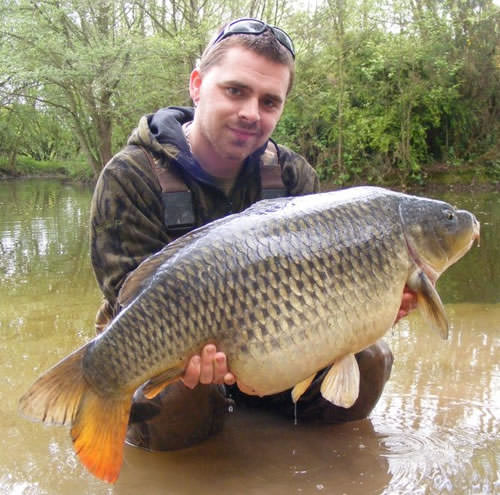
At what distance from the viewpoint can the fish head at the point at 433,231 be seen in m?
1.66

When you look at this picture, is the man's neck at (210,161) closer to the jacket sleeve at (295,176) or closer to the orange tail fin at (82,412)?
the jacket sleeve at (295,176)

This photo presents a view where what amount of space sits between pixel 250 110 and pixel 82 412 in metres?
1.12

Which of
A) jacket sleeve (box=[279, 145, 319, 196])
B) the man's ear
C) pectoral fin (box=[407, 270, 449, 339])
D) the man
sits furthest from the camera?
jacket sleeve (box=[279, 145, 319, 196])

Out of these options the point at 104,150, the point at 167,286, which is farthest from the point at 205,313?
the point at 104,150

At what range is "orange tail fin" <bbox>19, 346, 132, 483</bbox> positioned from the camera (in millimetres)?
1509

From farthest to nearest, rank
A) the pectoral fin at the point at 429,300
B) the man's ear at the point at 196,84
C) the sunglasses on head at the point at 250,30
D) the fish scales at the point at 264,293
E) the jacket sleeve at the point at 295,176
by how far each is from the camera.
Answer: the jacket sleeve at the point at 295,176 < the man's ear at the point at 196,84 < the sunglasses on head at the point at 250,30 < the pectoral fin at the point at 429,300 < the fish scales at the point at 264,293

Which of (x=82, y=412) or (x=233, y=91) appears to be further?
(x=233, y=91)

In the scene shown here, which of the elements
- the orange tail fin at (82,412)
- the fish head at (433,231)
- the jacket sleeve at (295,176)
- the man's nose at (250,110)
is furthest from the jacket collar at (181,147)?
the orange tail fin at (82,412)

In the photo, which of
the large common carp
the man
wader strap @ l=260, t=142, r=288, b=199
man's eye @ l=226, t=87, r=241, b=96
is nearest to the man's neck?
the man

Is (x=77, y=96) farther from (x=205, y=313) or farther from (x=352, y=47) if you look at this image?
(x=205, y=313)

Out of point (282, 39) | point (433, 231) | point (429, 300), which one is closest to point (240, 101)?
point (282, 39)

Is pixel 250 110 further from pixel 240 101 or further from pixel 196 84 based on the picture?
pixel 196 84

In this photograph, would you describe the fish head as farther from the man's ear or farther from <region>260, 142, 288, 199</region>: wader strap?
the man's ear

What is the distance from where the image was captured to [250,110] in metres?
1.99
